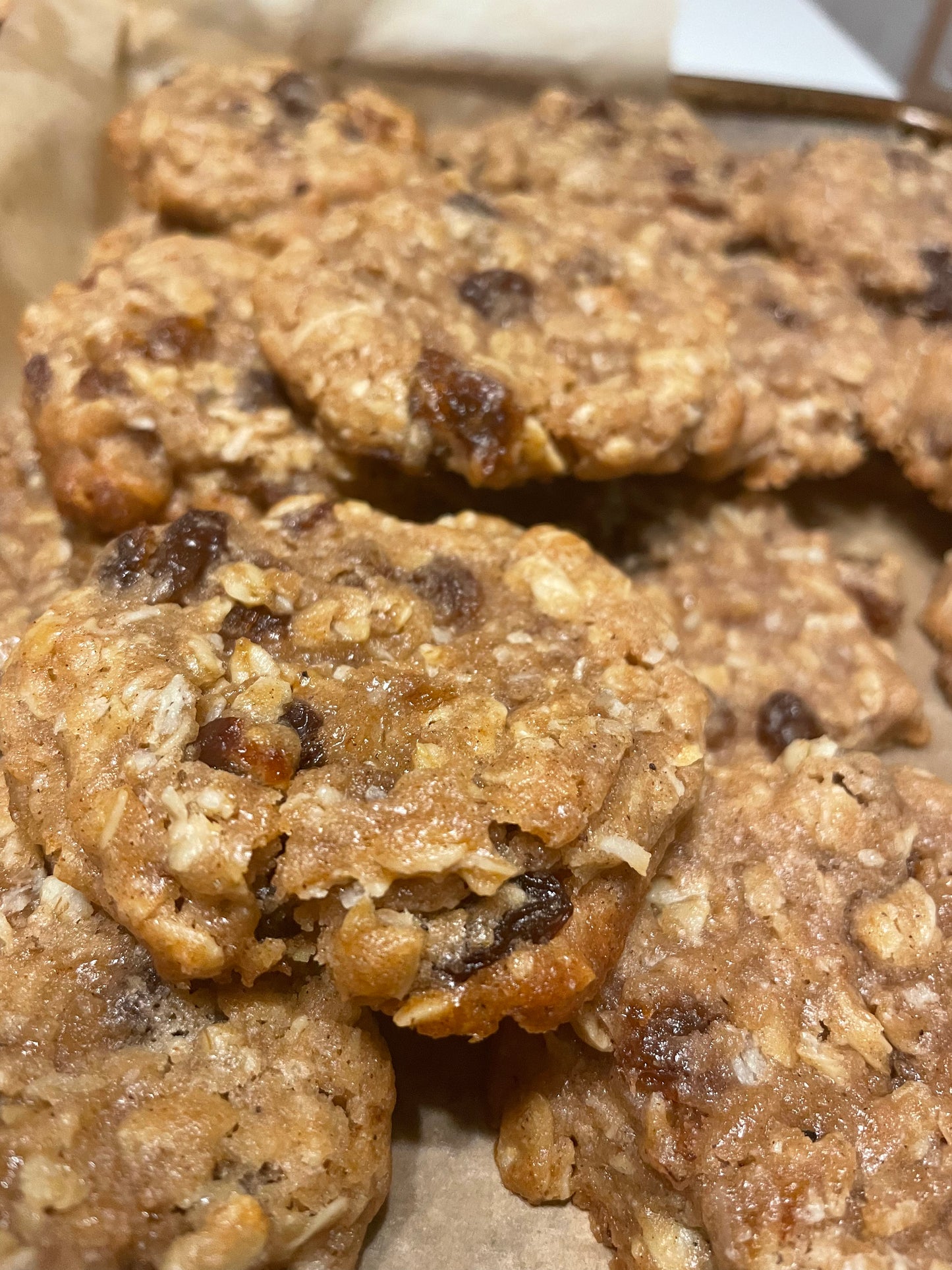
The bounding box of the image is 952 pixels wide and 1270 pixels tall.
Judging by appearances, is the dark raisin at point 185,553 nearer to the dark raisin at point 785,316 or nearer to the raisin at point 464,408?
the raisin at point 464,408

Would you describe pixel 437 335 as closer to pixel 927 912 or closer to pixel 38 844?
pixel 38 844

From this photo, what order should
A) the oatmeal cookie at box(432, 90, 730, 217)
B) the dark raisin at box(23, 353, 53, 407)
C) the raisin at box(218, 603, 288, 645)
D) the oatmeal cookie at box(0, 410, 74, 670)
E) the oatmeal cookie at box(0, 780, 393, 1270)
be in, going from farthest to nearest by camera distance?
the oatmeal cookie at box(432, 90, 730, 217) → the dark raisin at box(23, 353, 53, 407) → the oatmeal cookie at box(0, 410, 74, 670) → the raisin at box(218, 603, 288, 645) → the oatmeal cookie at box(0, 780, 393, 1270)

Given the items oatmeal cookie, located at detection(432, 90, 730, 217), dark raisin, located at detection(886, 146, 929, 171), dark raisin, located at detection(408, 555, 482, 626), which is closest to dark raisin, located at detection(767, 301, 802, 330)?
oatmeal cookie, located at detection(432, 90, 730, 217)

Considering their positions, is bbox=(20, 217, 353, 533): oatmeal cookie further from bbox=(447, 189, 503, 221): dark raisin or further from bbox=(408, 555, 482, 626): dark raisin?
bbox=(447, 189, 503, 221): dark raisin

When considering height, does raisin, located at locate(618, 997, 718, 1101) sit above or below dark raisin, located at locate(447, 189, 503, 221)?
below

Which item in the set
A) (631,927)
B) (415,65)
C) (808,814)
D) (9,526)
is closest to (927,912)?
(808,814)
